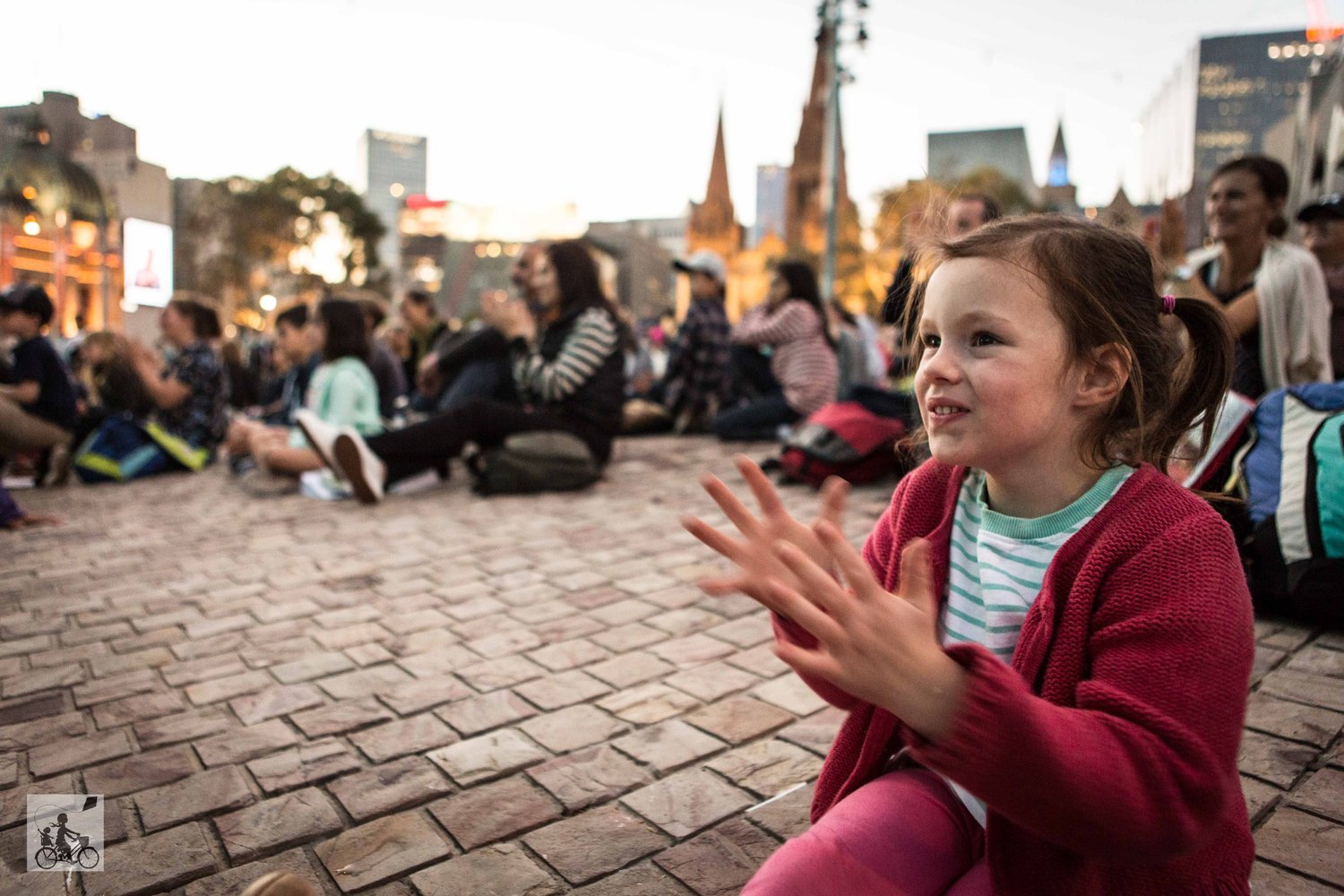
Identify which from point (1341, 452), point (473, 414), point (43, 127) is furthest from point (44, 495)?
point (43, 127)

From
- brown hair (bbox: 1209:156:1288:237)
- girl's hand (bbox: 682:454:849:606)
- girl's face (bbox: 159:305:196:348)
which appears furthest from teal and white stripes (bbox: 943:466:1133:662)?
girl's face (bbox: 159:305:196:348)

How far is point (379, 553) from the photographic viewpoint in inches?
193

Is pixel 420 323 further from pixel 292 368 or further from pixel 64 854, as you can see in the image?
pixel 64 854

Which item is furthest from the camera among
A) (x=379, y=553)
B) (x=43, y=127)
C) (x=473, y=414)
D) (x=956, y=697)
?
(x=43, y=127)

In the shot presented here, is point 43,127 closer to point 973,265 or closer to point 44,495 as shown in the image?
point 44,495

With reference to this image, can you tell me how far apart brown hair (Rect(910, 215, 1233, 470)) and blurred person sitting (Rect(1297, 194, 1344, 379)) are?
4296 millimetres

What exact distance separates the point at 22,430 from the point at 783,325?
673 cm

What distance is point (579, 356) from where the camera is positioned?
6.61 m

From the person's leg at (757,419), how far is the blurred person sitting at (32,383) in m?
6.14

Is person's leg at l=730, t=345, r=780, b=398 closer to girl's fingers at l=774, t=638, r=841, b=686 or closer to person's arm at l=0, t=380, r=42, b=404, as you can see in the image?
person's arm at l=0, t=380, r=42, b=404

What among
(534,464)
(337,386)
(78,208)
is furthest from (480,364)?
(78,208)

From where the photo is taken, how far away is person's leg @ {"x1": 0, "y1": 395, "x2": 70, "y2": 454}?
7.05 m

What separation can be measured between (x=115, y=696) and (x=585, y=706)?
5.30 ft

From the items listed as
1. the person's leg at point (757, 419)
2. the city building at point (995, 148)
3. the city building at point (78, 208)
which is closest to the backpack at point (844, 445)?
the person's leg at point (757, 419)
